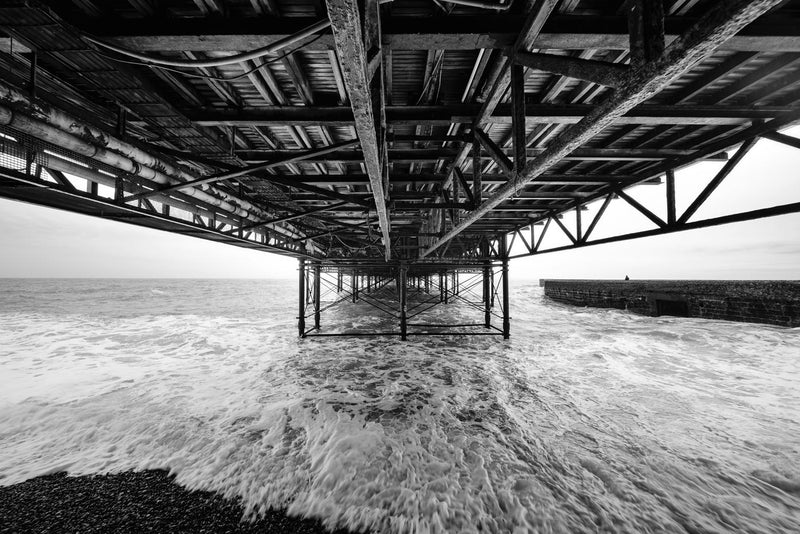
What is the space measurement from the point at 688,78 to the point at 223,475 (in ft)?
26.1

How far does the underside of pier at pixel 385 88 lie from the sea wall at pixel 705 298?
15.7 metres

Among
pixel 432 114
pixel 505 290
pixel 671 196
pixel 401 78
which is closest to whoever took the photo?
pixel 401 78

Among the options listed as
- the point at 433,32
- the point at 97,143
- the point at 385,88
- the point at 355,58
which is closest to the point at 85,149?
the point at 97,143

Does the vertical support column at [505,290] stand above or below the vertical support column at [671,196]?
below

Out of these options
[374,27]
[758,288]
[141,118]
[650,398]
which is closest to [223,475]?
[141,118]

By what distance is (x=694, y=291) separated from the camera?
54.9ft

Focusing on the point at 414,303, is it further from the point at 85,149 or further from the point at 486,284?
the point at 85,149

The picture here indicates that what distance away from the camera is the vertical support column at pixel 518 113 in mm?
2604

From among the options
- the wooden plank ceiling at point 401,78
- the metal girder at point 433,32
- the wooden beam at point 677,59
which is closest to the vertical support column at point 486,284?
the wooden plank ceiling at point 401,78

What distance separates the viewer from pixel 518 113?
2.67m

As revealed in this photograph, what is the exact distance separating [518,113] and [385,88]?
1.62m

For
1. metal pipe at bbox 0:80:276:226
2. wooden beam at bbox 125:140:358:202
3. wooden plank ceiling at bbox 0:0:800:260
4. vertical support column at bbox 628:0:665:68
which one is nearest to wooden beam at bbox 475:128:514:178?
wooden plank ceiling at bbox 0:0:800:260

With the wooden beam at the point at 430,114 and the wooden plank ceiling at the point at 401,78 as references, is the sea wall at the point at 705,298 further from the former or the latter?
the wooden beam at the point at 430,114

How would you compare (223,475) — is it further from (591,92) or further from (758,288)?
(758,288)
